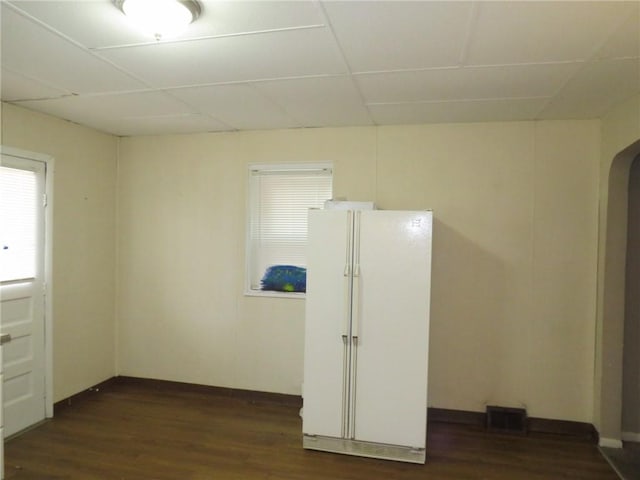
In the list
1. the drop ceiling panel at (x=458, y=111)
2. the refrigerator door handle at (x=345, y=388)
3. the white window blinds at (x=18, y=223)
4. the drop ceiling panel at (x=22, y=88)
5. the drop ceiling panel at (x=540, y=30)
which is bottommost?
the refrigerator door handle at (x=345, y=388)

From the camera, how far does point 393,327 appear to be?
2.87 m

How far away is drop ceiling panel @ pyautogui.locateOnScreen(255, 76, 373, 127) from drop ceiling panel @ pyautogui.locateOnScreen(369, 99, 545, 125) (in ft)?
0.60

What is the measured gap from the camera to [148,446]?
3.02 metres

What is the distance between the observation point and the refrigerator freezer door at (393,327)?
2.83 meters

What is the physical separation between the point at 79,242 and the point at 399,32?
334 cm

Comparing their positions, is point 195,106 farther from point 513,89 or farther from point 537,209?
point 537,209

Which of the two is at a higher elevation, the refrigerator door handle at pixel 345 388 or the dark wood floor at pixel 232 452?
the refrigerator door handle at pixel 345 388

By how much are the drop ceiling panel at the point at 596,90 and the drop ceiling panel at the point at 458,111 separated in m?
0.16

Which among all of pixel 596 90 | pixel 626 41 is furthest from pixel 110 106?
pixel 596 90

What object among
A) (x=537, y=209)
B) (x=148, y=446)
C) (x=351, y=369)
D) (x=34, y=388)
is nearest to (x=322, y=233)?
(x=351, y=369)

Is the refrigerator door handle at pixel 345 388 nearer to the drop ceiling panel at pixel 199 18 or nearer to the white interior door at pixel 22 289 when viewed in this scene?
the drop ceiling panel at pixel 199 18

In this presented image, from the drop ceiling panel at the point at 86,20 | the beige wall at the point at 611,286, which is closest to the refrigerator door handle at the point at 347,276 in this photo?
the drop ceiling panel at the point at 86,20

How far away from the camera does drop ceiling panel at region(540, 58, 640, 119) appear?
2256 mm

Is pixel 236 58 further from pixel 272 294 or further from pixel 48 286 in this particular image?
pixel 48 286
